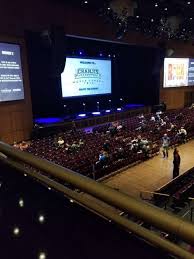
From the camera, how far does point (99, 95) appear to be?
2280 centimetres

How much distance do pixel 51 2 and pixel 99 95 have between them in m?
8.97

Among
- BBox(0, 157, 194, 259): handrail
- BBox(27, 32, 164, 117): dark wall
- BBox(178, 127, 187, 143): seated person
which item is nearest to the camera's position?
BBox(0, 157, 194, 259): handrail

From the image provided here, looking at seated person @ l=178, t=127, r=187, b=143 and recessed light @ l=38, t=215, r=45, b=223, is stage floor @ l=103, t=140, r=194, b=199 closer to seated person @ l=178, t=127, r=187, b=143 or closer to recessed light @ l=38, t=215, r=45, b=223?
seated person @ l=178, t=127, r=187, b=143

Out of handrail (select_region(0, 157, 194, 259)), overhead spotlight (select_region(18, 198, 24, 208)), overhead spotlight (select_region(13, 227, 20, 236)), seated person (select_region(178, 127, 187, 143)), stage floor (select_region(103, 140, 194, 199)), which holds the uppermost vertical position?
handrail (select_region(0, 157, 194, 259))

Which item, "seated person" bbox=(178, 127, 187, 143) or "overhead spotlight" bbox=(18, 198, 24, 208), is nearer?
"overhead spotlight" bbox=(18, 198, 24, 208)

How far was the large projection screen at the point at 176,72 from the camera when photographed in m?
25.9

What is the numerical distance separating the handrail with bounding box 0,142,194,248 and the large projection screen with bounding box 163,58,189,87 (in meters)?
26.2

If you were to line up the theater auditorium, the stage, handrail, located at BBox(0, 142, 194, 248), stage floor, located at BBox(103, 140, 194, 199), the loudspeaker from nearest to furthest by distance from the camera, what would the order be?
handrail, located at BBox(0, 142, 194, 248), the theater auditorium, stage floor, located at BBox(103, 140, 194, 199), the loudspeaker, the stage

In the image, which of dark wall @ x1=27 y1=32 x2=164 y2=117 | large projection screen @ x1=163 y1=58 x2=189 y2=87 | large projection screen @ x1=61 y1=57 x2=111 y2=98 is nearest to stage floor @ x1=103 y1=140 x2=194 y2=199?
large projection screen @ x1=61 y1=57 x2=111 y2=98

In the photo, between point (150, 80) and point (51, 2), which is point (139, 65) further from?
point (51, 2)

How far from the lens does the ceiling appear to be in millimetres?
14125

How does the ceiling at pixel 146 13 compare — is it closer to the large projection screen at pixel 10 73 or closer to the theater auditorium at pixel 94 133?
the theater auditorium at pixel 94 133

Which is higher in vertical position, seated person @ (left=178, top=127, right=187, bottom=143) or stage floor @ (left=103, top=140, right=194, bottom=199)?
seated person @ (left=178, top=127, right=187, bottom=143)

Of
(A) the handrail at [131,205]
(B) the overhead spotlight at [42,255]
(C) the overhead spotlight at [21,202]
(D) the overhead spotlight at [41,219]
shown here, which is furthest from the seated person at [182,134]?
(A) the handrail at [131,205]
